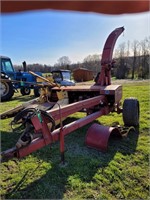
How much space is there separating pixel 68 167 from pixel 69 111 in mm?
743

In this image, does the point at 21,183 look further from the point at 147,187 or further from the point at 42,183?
the point at 147,187

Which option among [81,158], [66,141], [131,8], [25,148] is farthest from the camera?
[66,141]

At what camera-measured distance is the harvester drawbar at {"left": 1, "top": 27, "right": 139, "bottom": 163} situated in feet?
7.43

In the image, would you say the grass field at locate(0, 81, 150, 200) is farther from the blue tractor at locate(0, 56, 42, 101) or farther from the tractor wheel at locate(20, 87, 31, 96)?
the tractor wheel at locate(20, 87, 31, 96)

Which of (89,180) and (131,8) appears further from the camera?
(89,180)

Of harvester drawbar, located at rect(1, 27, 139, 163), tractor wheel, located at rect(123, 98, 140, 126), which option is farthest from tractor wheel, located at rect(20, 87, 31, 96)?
tractor wheel, located at rect(123, 98, 140, 126)

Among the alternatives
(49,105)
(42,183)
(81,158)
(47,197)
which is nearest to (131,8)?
(47,197)

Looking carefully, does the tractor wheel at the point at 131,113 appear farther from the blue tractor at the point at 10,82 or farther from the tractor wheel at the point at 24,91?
the tractor wheel at the point at 24,91

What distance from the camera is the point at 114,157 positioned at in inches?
125

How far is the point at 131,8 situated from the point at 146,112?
19.2 feet

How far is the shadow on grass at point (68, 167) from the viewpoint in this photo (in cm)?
228

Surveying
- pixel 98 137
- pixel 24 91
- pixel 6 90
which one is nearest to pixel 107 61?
pixel 98 137

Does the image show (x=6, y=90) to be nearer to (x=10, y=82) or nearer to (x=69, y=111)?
(x=10, y=82)

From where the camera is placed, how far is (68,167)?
9.09 feet
